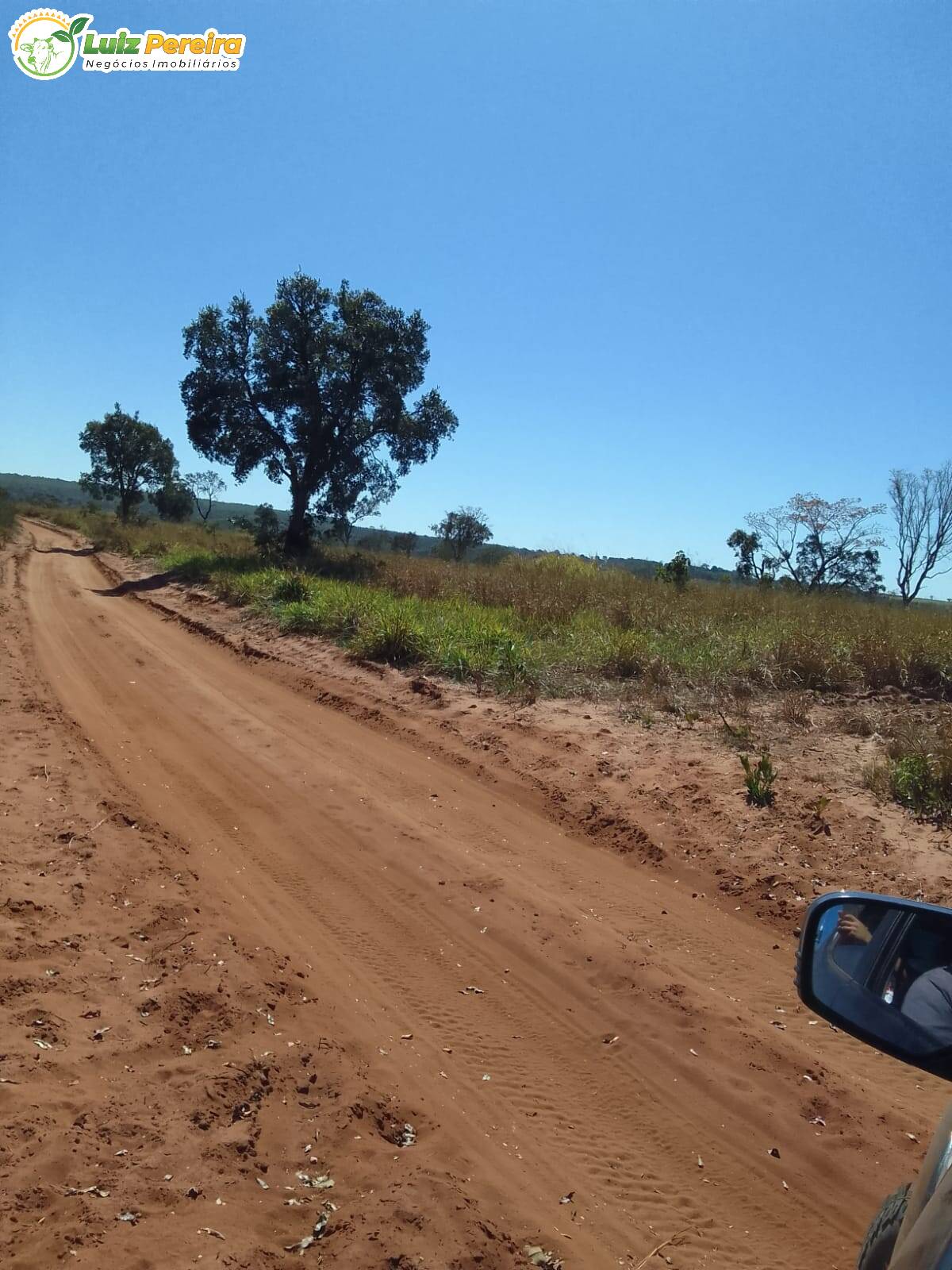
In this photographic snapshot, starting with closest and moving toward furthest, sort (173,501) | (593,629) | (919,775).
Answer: (919,775) → (593,629) → (173,501)

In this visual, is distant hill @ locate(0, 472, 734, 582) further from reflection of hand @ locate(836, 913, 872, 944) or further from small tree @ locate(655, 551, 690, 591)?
reflection of hand @ locate(836, 913, 872, 944)

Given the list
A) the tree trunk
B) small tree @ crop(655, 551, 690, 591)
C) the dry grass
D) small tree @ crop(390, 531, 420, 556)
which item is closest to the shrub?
the dry grass

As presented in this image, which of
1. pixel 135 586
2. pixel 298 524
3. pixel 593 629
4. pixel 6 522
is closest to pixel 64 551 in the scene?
pixel 6 522

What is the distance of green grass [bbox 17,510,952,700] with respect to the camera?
9.57 metres

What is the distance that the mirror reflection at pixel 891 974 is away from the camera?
1700 mm

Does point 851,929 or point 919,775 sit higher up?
point 919,775

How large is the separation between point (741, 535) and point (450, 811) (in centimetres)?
3437

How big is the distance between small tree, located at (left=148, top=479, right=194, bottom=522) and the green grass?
139 ft

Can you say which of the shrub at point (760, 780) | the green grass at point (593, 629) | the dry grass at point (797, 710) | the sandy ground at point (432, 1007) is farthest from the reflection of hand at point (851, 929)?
the green grass at point (593, 629)

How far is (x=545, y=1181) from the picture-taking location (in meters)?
3.00

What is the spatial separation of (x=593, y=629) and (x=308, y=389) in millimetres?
16215

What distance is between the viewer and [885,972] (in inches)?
72.7

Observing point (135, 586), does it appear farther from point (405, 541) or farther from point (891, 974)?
point (405, 541)

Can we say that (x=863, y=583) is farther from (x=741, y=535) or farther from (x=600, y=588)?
(x=600, y=588)
